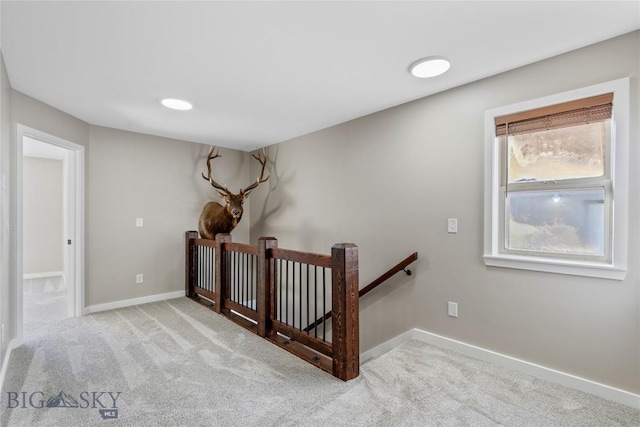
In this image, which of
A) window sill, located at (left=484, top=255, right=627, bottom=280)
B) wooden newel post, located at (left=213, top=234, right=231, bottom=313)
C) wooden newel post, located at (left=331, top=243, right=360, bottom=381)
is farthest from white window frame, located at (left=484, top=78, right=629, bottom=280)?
wooden newel post, located at (left=213, top=234, right=231, bottom=313)

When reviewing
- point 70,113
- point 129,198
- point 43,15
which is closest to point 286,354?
point 43,15

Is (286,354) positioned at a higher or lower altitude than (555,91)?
lower

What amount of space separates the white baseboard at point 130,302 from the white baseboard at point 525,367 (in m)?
2.97

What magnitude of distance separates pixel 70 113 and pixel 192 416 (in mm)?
3316

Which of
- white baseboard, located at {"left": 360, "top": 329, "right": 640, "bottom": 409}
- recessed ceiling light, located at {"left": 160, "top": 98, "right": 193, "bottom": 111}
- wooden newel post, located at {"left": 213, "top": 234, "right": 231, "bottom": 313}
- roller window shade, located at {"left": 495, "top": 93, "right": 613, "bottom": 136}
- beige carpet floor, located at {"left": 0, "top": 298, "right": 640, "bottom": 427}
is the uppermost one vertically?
recessed ceiling light, located at {"left": 160, "top": 98, "right": 193, "bottom": 111}

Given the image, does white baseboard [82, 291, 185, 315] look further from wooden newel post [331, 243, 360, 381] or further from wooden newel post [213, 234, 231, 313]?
wooden newel post [331, 243, 360, 381]

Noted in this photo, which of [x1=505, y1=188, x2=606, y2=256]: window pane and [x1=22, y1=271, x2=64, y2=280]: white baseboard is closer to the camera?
[x1=505, y1=188, x2=606, y2=256]: window pane

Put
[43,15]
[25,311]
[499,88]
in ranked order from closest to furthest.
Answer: [43,15] → [499,88] → [25,311]

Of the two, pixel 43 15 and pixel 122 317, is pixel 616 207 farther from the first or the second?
pixel 122 317

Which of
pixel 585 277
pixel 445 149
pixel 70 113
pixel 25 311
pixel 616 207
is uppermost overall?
pixel 70 113

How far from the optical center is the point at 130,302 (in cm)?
394

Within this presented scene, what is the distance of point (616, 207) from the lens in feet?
6.12

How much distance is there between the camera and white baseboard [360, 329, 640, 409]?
1881 millimetres

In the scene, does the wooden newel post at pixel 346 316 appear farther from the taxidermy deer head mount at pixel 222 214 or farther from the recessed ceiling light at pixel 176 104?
the taxidermy deer head mount at pixel 222 214
